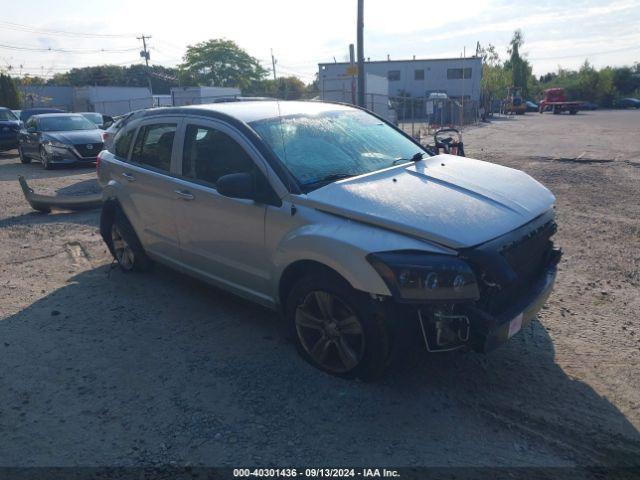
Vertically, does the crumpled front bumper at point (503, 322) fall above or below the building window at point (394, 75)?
below

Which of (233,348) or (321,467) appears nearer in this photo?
(321,467)

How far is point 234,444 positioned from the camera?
2.94m

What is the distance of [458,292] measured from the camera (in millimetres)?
2939

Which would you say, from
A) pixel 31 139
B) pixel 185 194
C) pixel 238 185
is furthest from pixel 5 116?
pixel 238 185

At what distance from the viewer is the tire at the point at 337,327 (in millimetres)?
3193

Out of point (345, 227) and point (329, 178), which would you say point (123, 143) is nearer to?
point (329, 178)


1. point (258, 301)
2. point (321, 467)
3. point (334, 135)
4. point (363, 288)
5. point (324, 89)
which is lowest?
point (321, 467)

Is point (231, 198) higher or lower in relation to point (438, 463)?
higher

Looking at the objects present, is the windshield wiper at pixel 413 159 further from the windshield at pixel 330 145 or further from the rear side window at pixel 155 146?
the rear side window at pixel 155 146

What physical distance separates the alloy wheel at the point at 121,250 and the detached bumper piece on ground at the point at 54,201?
3.06m

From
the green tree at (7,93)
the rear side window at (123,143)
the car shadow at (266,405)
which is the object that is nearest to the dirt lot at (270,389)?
the car shadow at (266,405)

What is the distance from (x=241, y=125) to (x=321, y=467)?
8.37 ft

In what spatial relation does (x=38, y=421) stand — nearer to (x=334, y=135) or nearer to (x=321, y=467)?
(x=321, y=467)

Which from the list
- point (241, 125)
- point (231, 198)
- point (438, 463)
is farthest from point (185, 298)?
point (438, 463)
